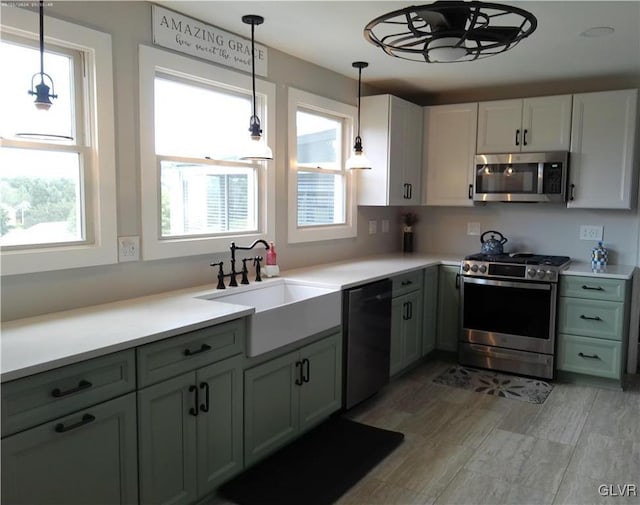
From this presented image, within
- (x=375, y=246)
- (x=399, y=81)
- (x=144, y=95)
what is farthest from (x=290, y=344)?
(x=399, y=81)

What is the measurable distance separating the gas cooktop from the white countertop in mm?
1415

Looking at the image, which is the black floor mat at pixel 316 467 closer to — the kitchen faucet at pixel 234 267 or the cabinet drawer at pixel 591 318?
the kitchen faucet at pixel 234 267

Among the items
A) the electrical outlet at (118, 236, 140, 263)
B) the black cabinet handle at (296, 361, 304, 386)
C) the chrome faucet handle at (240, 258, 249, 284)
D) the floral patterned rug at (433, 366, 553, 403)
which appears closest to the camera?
the electrical outlet at (118, 236, 140, 263)

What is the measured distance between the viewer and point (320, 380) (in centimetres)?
293

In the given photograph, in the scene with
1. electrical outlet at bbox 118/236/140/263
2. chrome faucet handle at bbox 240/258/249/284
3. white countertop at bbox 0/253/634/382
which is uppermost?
electrical outlet at bbox 118/236/140/263

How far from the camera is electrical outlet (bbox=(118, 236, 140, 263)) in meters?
2.54

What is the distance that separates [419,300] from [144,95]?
252 centimetres

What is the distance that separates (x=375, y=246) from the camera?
4777 mm

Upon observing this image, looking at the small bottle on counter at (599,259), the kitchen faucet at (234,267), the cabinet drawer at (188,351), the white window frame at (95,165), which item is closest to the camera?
the cabinet drawer at (188,351)

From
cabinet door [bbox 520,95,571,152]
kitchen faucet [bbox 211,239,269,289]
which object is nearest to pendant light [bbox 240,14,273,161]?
kitchen faucet [bbox 211,239,269,289]

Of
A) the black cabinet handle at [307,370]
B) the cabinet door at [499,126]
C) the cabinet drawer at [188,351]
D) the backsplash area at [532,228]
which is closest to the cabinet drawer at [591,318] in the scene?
the backsplash area at [532,228]

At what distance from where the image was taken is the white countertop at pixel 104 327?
1.66 meters

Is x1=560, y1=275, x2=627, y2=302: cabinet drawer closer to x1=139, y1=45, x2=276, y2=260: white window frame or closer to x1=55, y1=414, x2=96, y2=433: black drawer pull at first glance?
x1=139, y1=45, x2=276, y2=260: white window frame

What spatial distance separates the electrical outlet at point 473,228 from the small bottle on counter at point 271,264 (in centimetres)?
227
